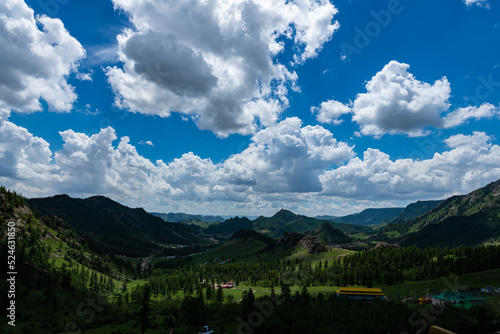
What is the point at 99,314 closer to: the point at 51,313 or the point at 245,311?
the point at 51,313

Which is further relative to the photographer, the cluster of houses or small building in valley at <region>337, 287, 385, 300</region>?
small building in valley at <region>337, 287, 385, 300</region>

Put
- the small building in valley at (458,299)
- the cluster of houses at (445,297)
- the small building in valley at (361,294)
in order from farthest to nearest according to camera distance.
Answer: the small building in valley at (361,294) < the cluster of houses at (445,297) < the small building in valley at (458,299)

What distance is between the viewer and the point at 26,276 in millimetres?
119875

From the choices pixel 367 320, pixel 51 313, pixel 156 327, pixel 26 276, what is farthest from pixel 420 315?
pixel 26 276

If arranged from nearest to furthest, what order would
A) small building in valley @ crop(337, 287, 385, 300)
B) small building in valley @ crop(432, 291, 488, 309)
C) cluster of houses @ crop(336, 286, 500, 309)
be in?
small building in valley @ crop(432, 291, 488, 309), cluster of houses @ crop(336, 286, 500, 309), small building in valley @ crop(337, 287, 385, 300)

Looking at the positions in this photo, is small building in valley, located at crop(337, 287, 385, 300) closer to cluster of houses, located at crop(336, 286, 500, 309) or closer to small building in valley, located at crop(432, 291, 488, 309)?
cluster of houses, located at crop(336, 286, 500, 309)

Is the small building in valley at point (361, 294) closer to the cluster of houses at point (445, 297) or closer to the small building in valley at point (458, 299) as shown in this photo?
the cluster of houses at point (445, 297)

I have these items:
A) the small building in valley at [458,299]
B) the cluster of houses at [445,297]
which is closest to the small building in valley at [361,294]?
the cluster of houses at [445,297]

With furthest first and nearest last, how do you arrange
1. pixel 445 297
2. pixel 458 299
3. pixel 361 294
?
pixel 361 294, pixel 445 297, pixel 458 299

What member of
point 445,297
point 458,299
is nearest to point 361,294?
point 445,297

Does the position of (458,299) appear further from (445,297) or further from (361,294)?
(361,294)

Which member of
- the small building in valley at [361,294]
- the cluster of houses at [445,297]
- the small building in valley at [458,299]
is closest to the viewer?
the small building in valley at [458,299]

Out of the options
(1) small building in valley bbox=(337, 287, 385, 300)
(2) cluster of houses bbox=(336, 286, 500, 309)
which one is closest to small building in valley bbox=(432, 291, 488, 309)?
(2) cluster of houses bbox=(336, 286, 500, 309)

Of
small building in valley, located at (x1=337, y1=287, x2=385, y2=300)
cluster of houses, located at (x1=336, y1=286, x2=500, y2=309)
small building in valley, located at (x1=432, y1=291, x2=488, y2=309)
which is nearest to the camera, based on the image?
small building in valley, located at (x1=432, y1=291, x2=488, y2=309)
